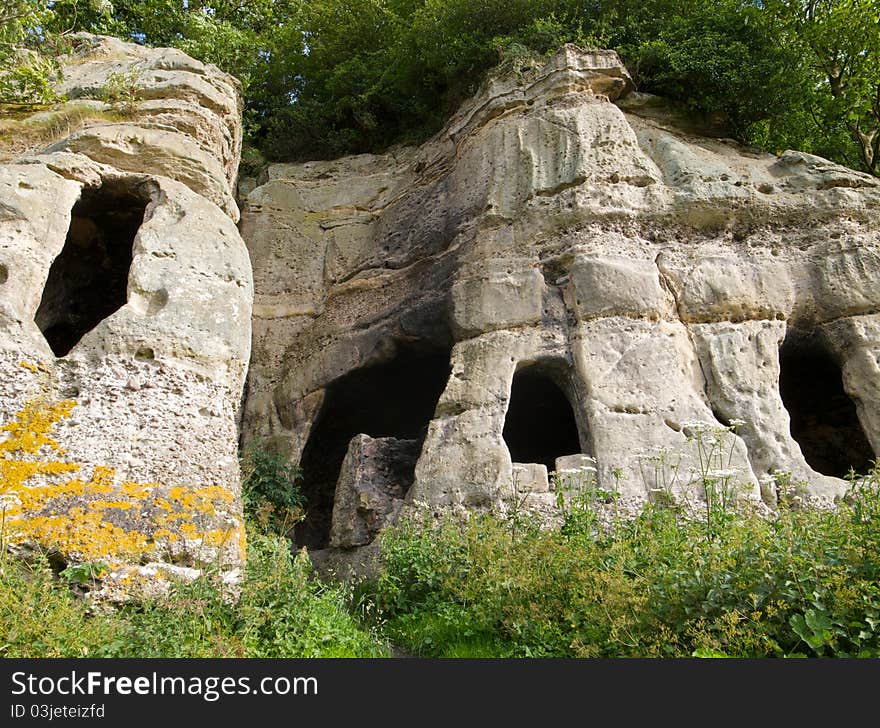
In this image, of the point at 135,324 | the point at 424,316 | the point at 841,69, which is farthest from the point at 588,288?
the point at 841,69

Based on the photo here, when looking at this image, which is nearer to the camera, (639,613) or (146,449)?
(639,613)

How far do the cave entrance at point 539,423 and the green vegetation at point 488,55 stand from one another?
16.2 feet

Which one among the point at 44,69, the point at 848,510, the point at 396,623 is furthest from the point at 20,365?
the point at 848,510

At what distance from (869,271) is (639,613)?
6761mm

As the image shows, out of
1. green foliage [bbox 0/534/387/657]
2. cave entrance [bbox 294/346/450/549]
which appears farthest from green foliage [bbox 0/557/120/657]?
cave entrance [bbox 294/346/450/549]

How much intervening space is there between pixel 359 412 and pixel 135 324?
5.34 meters

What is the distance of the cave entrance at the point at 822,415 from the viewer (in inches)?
414

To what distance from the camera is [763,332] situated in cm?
941

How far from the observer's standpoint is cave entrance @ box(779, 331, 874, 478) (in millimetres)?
10523

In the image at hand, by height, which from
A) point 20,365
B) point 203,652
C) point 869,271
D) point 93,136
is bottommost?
point 203,652

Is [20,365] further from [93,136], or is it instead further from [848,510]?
[848,510]

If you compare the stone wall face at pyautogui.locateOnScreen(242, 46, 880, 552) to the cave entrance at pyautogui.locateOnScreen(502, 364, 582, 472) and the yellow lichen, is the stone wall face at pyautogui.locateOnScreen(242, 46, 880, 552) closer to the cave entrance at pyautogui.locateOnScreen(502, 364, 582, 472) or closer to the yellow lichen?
the cave entrance at pyautogui.locateOnScreen(502, 364, 582, 472)

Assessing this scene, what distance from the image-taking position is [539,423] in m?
11.7

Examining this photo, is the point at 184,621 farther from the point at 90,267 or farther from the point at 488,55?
the point at 488,55
